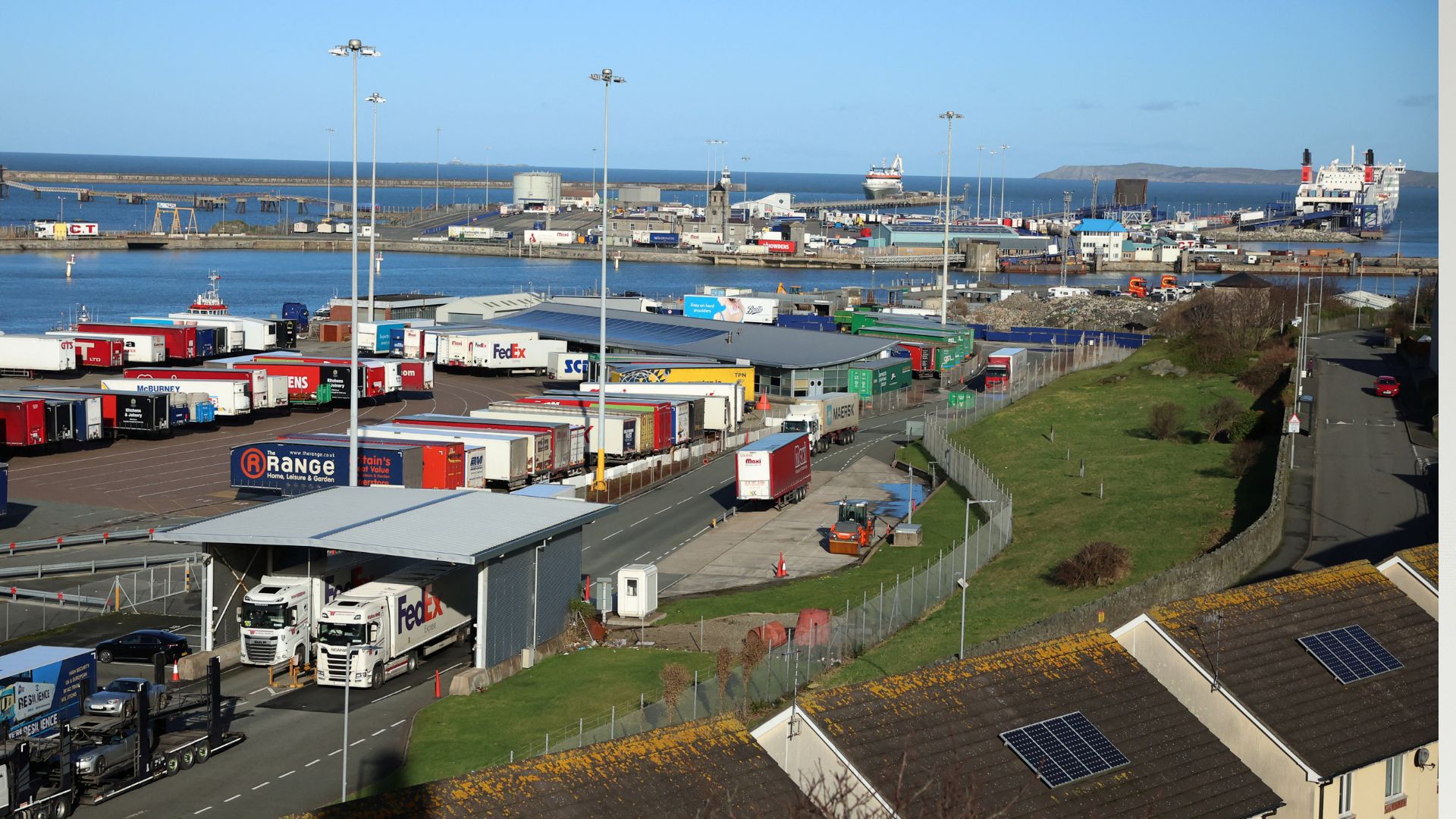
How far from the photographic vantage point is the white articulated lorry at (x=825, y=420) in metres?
58.0

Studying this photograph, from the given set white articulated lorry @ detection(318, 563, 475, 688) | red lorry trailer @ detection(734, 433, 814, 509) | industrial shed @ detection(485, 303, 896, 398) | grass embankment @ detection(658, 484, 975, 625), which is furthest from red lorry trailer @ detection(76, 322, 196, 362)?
white articulated lorry @ detection(318, 563, 475, 688)

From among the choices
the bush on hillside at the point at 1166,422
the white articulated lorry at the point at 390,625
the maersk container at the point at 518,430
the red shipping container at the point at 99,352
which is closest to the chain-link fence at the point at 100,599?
the white articulated lorry at the point at 390,625

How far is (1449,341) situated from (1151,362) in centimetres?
7661

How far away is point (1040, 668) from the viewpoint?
691 inches

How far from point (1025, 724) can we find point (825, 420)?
4355cm

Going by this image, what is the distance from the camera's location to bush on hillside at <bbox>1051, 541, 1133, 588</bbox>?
35.5m

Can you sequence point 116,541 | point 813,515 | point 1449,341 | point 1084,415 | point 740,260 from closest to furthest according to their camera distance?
point 1449,341 → point 116,541 → point 813,515 → point 1084,415 → point 740,260

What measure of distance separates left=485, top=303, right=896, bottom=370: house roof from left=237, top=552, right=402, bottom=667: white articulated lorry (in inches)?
1702

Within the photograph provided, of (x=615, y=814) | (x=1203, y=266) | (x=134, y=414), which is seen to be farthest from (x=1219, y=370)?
(x=1203, y=266)

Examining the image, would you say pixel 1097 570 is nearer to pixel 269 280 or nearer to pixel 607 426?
pixel 607 426

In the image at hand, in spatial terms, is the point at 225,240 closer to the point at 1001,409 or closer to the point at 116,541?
the point at 1001,409

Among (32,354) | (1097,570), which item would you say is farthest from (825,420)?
(32,354)

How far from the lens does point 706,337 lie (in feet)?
258

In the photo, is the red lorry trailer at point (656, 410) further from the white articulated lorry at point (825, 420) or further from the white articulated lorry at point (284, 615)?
the white articulated lorry at point (284, 615)
